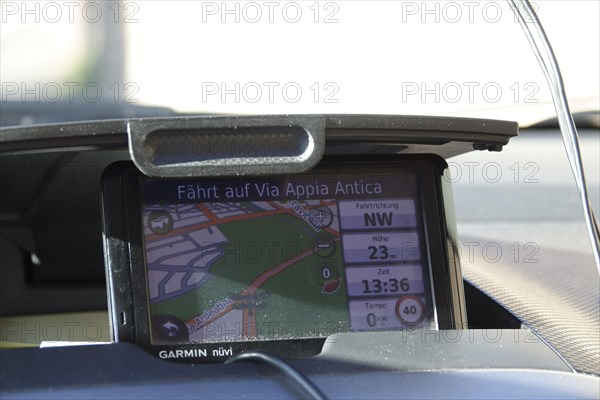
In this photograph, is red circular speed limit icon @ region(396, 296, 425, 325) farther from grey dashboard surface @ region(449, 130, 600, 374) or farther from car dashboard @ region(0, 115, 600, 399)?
grey dashboard surface @ region(449, 130, 600, 374)

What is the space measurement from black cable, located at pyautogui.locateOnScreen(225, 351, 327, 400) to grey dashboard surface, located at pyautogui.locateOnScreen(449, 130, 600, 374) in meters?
0.36

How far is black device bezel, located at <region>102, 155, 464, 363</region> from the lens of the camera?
3.55ft

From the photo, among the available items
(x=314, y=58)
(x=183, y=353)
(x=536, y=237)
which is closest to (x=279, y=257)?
(x=183, y=353)

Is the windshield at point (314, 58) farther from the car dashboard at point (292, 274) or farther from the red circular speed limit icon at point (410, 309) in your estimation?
the red circular speed limit icon at point (410, 309)

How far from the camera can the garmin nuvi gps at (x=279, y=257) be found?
110 centimetres

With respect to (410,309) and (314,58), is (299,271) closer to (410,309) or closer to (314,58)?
(410,309)

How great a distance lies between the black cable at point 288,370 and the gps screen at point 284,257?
13cm

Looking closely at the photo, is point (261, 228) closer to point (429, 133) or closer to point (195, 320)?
point (195, 320)

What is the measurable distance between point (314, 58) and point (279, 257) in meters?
2.77

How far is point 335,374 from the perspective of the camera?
94 cm

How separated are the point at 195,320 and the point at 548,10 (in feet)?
10.9

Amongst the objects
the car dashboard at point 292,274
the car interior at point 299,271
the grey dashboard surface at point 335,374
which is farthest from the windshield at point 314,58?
the grey dashboard surface at point 335,374

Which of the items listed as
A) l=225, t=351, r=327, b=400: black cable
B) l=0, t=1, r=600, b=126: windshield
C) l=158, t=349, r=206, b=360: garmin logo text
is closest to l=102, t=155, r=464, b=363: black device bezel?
l=158, t=349, r=206, b=360: garmin logo text

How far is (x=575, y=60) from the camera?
3979mm
